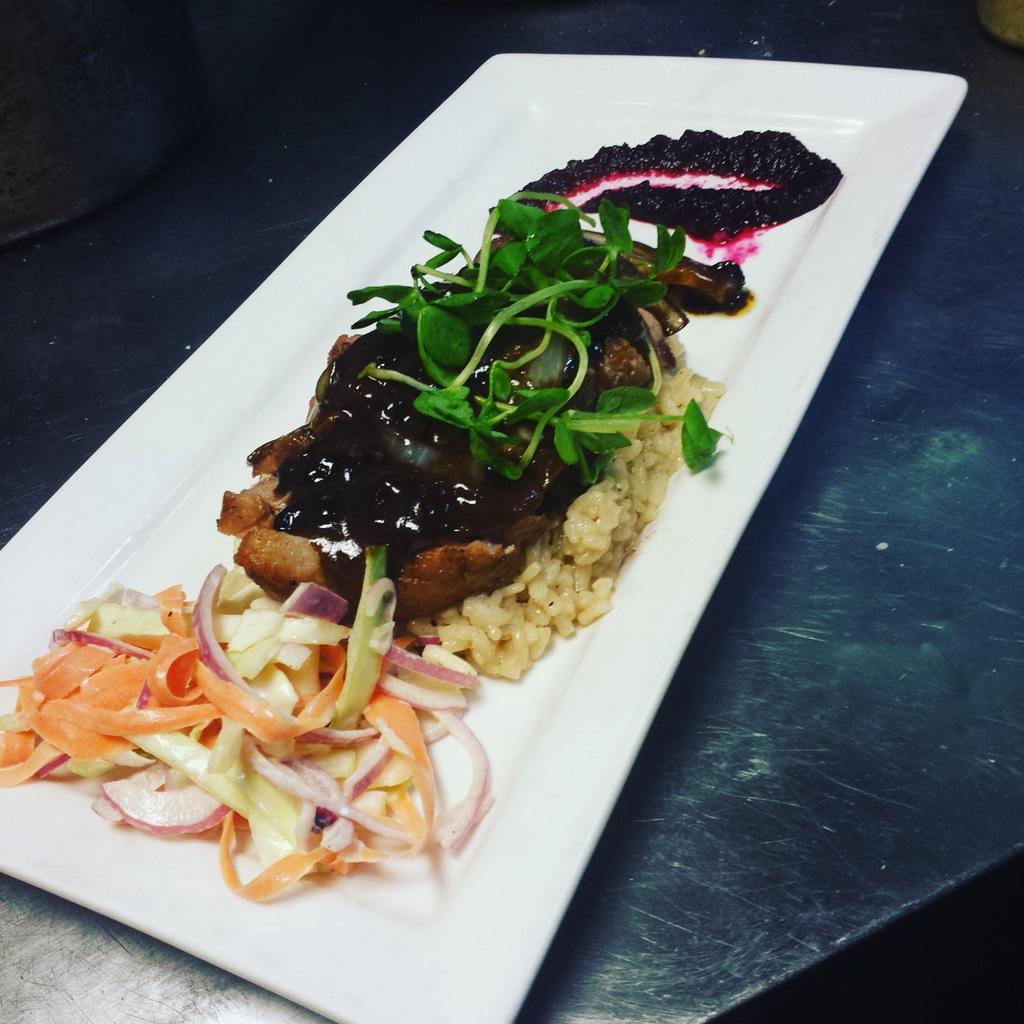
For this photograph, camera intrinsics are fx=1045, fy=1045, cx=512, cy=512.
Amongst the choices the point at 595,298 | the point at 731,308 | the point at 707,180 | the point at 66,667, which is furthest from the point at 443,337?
the point at 707,180

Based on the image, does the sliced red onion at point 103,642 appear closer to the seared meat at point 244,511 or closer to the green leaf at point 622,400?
the seared meat at point 244,511

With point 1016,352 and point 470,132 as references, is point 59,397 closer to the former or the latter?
point 470,132

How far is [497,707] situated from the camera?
101 inches

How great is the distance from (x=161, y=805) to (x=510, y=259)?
1.67 meters

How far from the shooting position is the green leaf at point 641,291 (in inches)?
118

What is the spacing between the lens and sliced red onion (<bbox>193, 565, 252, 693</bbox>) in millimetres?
2430

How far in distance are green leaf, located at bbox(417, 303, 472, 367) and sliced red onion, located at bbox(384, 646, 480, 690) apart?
0.77 meters

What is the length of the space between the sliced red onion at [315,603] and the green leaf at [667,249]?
4.56ft

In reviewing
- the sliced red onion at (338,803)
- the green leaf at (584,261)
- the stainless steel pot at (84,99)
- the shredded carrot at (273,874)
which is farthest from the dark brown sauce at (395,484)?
the stainless steel pot at (84,99)

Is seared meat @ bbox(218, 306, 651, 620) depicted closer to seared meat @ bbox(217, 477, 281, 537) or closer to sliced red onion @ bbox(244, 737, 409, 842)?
seared meat @ bbox(217, 477, 281, 537)

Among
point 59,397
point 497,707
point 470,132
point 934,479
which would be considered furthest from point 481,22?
point 497,707

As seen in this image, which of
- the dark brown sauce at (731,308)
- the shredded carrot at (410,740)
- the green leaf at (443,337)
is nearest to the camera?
the shredded carrot at (410,740)

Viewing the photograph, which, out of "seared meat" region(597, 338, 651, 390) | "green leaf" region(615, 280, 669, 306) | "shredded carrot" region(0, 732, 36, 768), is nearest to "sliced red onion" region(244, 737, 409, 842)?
"shredded carrot" region(0, 732, 36, 768)

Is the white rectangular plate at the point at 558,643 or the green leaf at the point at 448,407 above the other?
the green leaf at the point at 448,407
